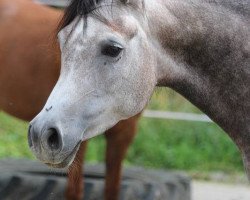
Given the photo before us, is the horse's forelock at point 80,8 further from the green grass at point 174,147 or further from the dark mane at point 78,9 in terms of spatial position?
the green grass at point 174,147

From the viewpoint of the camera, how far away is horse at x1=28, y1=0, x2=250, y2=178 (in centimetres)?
263

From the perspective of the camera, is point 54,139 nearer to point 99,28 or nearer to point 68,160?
point 68,160

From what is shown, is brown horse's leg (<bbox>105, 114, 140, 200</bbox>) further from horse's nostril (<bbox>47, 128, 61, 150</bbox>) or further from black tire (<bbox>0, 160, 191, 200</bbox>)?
horse's nostril (<bbox>47, 128, 61, 150</bbox>)

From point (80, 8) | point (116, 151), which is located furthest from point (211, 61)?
point (116, 151)

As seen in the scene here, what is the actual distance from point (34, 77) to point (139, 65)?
6.53 ft

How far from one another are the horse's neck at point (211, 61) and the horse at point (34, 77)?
1.53 m

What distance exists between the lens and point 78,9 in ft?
8.90

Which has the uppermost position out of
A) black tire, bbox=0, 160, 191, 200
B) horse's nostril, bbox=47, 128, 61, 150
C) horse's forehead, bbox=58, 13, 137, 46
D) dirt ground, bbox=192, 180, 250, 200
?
horse's forehead, bbox=58, 13, 137, 46

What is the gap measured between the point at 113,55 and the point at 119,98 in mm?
164

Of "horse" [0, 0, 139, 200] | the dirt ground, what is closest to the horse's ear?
"horse" [0, 0, 139, 200]

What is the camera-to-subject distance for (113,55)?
268 cm

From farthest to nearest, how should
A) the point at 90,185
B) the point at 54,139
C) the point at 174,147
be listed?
the point at 174,147 → the point at 90,185 → the point at 54,139

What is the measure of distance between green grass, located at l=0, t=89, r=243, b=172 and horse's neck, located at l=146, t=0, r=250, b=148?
133 inches

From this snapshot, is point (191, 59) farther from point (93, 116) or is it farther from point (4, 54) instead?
point (4, 54)
